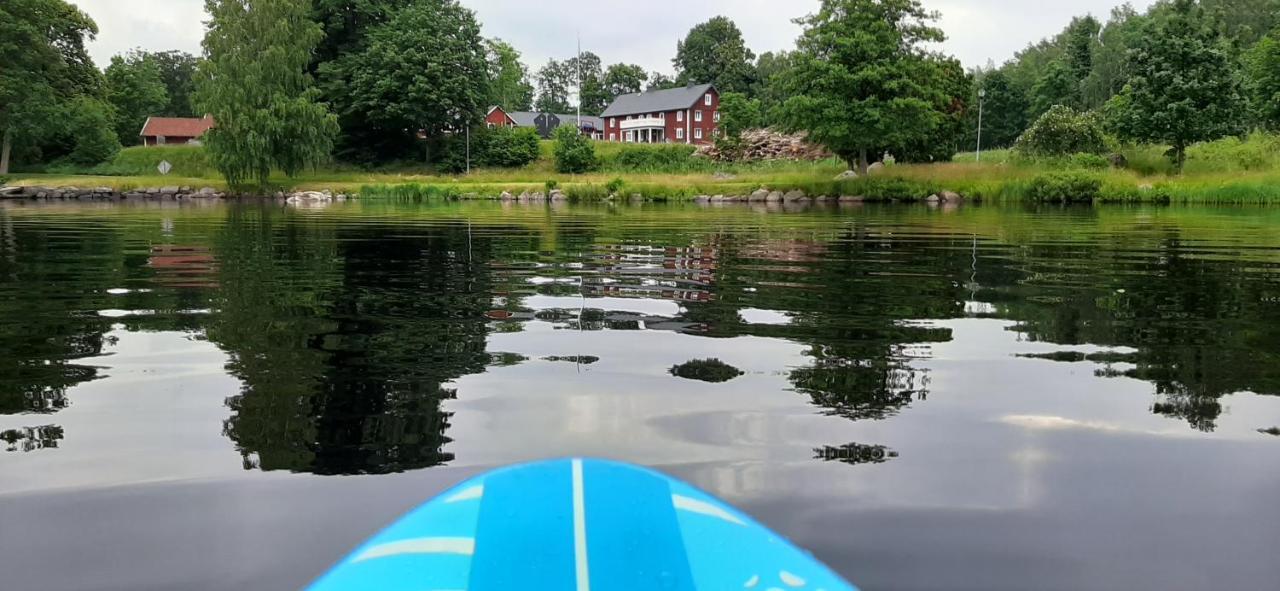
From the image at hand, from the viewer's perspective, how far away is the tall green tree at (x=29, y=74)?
167 ft

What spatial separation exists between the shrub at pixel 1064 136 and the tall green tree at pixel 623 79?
74.2m

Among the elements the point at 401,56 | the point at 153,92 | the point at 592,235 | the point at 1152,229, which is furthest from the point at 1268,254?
the point at 153,92

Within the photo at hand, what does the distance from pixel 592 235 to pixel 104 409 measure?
40.4 ft

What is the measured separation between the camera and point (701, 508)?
5.97 ft

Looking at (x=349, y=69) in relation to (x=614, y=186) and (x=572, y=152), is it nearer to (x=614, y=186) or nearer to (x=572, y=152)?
(x=572, y=152)

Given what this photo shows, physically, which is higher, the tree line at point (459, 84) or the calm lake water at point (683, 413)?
the tree line at point (459, 84)

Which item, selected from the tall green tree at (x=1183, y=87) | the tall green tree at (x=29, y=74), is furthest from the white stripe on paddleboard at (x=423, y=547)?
the tall green tree at (x=29, y=74)

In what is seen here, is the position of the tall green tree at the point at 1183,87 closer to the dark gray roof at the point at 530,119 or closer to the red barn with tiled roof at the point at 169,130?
the dark gray roof at the point at 530,119

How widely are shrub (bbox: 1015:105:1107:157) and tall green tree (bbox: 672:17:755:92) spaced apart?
5236 cm

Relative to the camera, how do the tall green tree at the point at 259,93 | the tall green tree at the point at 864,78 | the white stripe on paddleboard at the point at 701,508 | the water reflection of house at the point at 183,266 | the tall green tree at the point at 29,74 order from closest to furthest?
the white stripe on paddleboard at the point at 701,508
the water reflection of house at the point at 183,266
the tall green tree at the point at 864,78
the tall green tree at the point at 259,93
the tall green tree at the point at 29,74

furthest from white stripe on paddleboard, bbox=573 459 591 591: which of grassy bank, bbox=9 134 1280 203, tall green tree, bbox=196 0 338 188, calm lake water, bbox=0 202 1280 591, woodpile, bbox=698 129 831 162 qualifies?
woodpile, bbox=698 129 831 162

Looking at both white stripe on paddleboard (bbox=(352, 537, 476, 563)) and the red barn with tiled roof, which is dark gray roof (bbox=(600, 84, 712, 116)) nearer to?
the red barn with tiled roof

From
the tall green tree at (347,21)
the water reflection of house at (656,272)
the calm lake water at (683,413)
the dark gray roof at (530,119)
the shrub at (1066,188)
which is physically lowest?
the calm lake water at (683,413)

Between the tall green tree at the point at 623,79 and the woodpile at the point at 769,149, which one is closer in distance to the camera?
the woodpile at the point at 769,149
